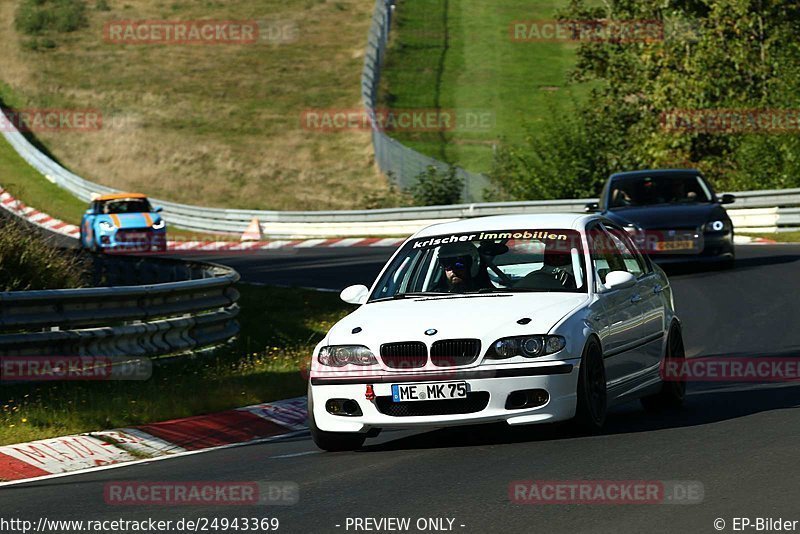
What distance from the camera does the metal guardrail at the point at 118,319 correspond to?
40.6ft

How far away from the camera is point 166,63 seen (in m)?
77.4

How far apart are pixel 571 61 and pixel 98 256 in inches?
2261

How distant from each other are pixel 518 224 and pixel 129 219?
25.0 metres

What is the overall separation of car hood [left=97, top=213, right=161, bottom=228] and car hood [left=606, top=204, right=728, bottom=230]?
15337 millimetres

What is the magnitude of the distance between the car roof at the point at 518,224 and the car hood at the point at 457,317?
2.58ft

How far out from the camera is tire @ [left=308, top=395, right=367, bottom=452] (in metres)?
9.61

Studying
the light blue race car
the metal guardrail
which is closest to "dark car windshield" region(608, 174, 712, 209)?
the metal guardrail

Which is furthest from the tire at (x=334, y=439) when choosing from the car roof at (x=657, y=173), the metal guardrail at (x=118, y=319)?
Answer: the car roof at (x=657, y=173)

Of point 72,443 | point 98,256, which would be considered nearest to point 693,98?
point 98,256

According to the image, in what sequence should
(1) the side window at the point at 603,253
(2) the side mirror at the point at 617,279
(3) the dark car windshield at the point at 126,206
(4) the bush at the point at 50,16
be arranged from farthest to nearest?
(4) the bush at the point at 50,16 → (3) the dark car windshield at the point at 126,206 → (1) the side window at the point at 603,253 → (2) the side mirror at the point at 617,279

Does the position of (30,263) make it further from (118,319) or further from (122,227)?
(122,227)

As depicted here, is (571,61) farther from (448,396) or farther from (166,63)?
(448,396)

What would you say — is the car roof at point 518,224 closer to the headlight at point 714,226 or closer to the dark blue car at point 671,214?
the dark blue car at point 671,214

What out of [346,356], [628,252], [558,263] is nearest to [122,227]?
[628,252]
